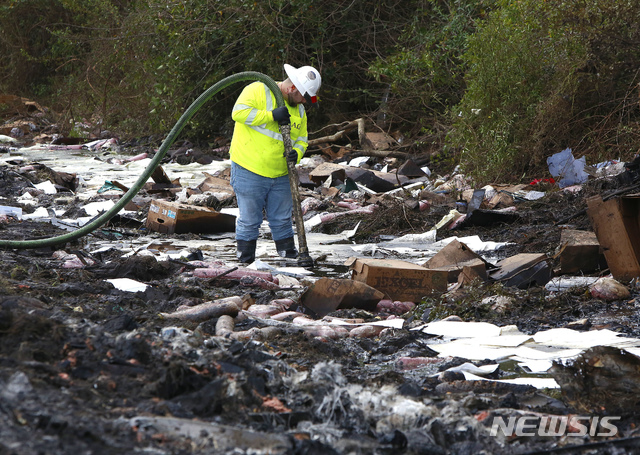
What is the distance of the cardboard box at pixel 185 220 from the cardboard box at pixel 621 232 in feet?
13.8

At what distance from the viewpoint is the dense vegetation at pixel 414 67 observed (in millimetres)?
8336

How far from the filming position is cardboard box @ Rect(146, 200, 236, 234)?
7477mm

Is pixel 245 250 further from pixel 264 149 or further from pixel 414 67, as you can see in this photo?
pixel 414 67

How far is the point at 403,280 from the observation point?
4750 millimetres

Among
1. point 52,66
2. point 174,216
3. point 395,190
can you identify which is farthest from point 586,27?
point 52,66

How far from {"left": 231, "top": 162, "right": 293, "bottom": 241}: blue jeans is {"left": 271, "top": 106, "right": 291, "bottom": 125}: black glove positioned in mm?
545

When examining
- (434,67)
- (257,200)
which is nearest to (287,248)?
(257,200)

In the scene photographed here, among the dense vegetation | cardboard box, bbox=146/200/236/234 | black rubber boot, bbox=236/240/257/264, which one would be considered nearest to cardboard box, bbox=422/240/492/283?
black rubber boot, bbox=236/240/257/264

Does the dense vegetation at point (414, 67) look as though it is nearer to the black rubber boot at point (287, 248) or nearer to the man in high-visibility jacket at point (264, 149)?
the black rubber boot at point (287, 248)

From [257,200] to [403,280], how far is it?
6.11 feet

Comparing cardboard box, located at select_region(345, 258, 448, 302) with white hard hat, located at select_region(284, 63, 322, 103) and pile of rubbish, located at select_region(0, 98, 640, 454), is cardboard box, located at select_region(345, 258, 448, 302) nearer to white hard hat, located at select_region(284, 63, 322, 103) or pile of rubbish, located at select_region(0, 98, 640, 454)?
pile of rubbish, located at select_region(0, 98, 640, 454)

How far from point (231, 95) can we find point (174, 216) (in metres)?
7.61

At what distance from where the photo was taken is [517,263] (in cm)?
509

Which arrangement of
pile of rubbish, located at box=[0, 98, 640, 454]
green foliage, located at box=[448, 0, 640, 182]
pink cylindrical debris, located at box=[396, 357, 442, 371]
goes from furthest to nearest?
green foliage, located at box=[448, 0, 640, 182] < pink cylindrical debris, located at box=[396, 357, 442, 371] < pile of rubbish, located at box=[0, 98, 640, 454]
